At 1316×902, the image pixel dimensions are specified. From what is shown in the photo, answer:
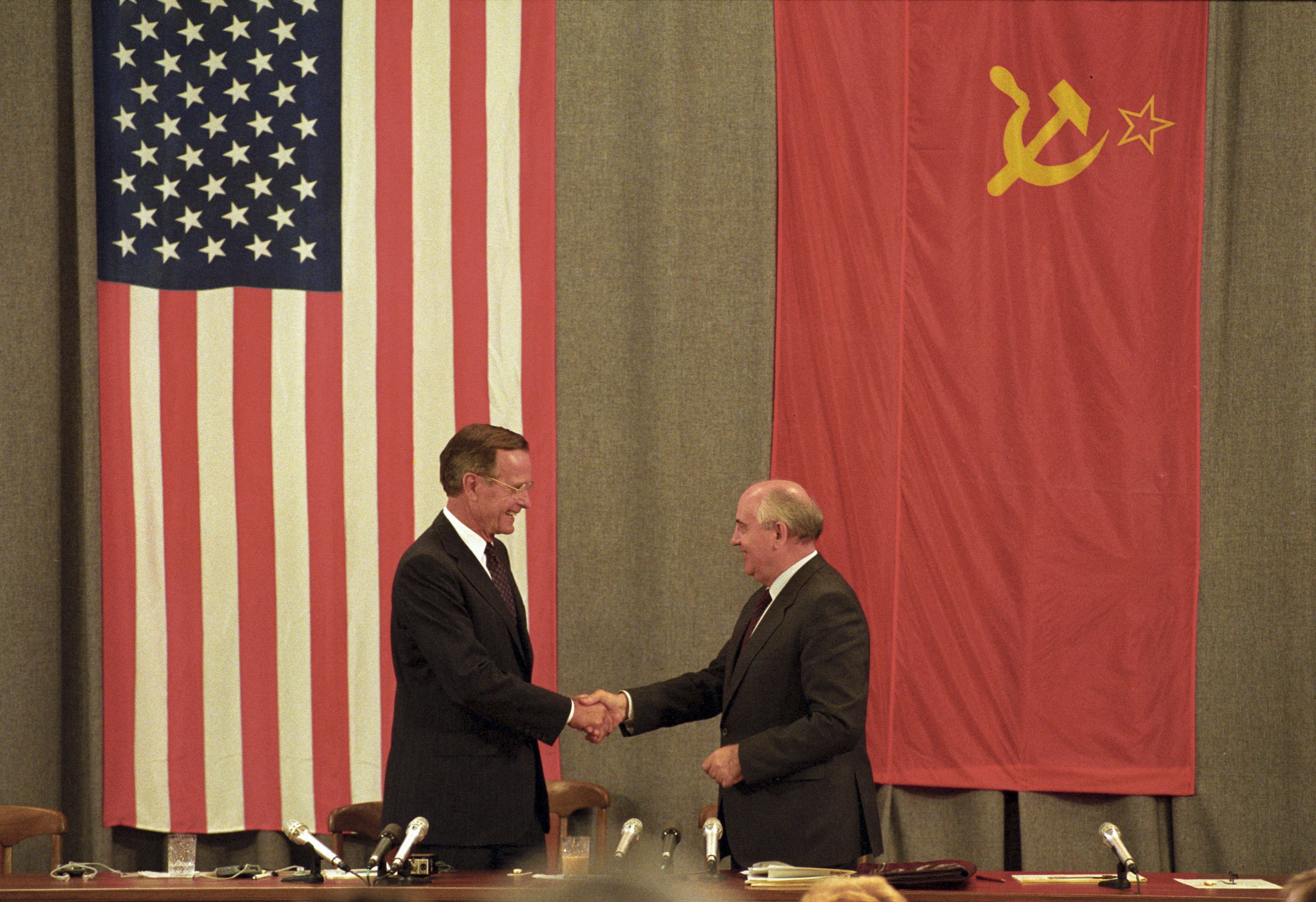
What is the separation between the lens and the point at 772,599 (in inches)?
144

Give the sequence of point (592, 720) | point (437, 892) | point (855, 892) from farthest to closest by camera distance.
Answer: point (592, 720) < point (437, 892) < point (855, 892)

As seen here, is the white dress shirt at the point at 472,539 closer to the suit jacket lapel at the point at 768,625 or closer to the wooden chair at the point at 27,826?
the suit jacket lapel at the point at 768,625

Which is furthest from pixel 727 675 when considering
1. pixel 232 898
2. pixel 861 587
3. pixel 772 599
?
pixel 232 898

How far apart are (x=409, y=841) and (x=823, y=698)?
1141mm

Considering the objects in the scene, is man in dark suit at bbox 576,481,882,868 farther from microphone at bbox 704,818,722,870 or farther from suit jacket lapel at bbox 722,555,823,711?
microphone at bbox 704,818,722,870

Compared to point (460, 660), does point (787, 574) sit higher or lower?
higher

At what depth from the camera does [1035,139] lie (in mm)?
4754

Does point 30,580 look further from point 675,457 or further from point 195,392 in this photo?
point 675,457

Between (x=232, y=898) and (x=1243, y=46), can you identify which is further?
(x=1243, y=46)

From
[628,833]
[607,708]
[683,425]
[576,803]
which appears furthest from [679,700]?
[683,425]

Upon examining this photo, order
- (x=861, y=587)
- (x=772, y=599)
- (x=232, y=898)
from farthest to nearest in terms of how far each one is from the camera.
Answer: (x=861, y=587), (x=772, y=599), (x=232, y=898)

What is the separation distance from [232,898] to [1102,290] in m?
3.64

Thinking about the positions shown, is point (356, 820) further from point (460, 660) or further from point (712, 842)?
point (712, 842)

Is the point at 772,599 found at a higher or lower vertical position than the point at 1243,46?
lower
